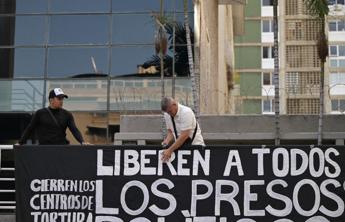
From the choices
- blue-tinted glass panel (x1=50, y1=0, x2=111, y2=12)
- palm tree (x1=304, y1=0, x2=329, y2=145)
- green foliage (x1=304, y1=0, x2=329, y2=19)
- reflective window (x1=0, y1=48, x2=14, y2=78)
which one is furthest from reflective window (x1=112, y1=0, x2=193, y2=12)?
green foliage (x1=304, y1=0, x2=329, y2=19)

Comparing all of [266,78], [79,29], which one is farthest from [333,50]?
[79,29]

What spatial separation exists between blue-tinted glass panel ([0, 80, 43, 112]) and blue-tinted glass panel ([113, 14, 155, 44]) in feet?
9.32

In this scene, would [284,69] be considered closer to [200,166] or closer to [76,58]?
[76,58]

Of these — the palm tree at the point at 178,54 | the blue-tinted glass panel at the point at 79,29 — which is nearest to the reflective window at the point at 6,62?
the blue-tinted glass panel at the point at 79,29

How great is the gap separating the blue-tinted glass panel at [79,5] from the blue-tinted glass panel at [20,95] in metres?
2.44

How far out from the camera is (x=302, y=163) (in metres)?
7.48

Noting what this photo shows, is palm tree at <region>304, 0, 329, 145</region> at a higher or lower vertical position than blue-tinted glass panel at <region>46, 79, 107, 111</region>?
higher

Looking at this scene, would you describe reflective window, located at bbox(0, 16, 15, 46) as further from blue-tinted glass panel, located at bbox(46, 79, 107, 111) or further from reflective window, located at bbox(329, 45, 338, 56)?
reflective window, located at bbox(329, 45, 338, 56)

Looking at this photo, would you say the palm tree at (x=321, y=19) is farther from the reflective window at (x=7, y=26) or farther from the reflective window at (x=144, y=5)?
the reflective window at (x=7, y=26)

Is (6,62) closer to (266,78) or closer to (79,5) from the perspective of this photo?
(79,5)

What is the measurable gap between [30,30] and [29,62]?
3.34 ft

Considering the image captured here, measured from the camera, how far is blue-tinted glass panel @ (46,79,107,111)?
1922 centimetres

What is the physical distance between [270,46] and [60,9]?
156ft

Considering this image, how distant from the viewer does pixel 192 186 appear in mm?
7508
